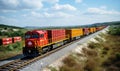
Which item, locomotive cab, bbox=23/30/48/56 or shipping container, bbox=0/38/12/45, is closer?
locomotive cab, bbox=23/30/48/56

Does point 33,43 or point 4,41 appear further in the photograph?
point 4,41

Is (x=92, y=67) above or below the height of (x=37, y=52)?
below

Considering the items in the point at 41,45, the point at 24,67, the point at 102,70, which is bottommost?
the point at 102,70

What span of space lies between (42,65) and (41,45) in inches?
181

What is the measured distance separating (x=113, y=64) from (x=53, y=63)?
870cm

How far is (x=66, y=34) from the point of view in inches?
1359

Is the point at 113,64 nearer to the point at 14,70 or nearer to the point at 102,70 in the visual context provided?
the point at 102,70

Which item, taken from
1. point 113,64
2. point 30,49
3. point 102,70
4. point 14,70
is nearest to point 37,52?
point 30,49

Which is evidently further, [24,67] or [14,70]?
[24,67]

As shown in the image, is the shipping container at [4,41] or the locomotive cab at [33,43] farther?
the shipping container at [4,41]

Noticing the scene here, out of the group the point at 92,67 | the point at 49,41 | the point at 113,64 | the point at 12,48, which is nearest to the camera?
the point at 92,67

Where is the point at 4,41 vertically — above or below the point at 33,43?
below

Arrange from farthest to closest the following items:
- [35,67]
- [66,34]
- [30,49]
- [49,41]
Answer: [66,34]
[49,41]
[30,49]
[35,67]

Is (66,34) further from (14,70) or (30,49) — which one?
(14,70)
